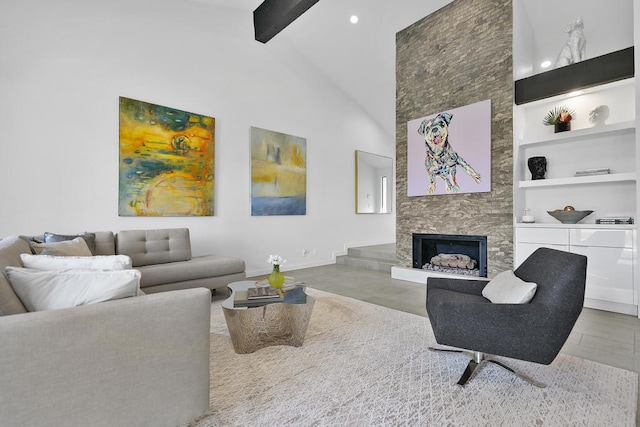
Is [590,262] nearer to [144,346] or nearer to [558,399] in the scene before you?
[558,399]

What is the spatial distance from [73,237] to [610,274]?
5.42 m

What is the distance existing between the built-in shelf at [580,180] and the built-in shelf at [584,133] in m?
0.50

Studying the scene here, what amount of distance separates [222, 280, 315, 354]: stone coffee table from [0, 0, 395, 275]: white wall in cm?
236

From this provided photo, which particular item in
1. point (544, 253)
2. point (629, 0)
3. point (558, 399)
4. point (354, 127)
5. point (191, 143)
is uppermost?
point (629, 0)

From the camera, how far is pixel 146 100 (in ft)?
12.8

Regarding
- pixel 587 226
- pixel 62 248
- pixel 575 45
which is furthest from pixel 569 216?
pixel 62 248

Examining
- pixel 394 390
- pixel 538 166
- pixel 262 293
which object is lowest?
pixel 394 390

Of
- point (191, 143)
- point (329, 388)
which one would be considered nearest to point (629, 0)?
point (329, 388)

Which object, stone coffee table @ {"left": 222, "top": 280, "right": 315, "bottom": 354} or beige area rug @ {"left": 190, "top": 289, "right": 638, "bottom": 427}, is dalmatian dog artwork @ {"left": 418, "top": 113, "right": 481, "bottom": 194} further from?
stone coffee table @ {"left": 222, "top": 280, "right": 315, "bottom": 354}

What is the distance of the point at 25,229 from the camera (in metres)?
3.14

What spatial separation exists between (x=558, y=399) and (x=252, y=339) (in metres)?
1.92

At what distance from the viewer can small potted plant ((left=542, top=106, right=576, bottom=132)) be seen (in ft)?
12.0

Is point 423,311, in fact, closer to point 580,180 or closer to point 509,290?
point 509,290

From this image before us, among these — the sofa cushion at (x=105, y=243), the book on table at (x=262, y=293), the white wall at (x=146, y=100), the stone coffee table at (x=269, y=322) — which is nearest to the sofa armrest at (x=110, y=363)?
the stone coffee table at (x=269, y=322)
